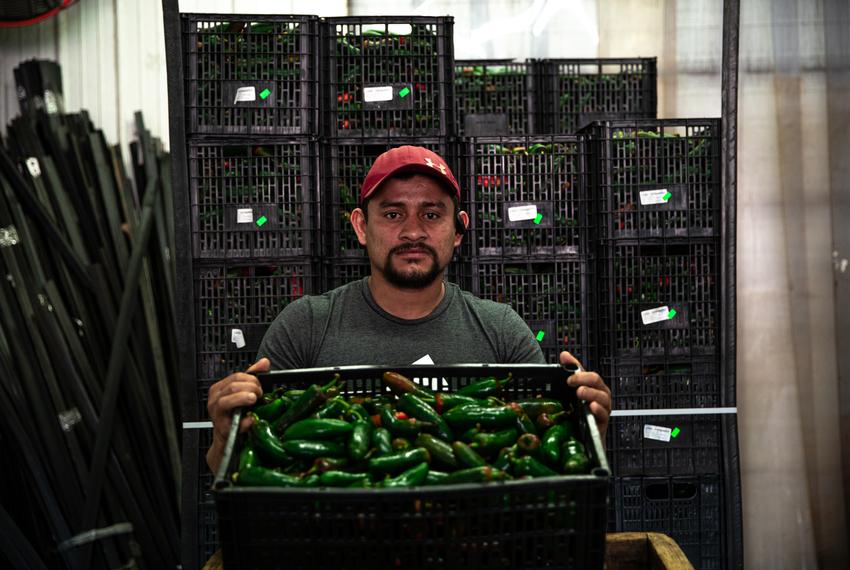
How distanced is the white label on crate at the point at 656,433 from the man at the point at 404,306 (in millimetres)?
1109

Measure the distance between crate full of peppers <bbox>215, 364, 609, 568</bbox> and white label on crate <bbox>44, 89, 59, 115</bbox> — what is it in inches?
120

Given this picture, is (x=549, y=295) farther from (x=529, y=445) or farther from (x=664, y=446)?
(x=529, y=445)

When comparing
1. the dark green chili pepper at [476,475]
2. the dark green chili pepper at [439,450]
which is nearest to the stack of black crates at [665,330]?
the dark green chili pepper at [439,450]

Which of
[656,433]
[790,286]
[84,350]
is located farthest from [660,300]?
[84,350]

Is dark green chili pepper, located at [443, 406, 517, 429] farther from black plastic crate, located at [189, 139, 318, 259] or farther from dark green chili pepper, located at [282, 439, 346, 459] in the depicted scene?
black plastic crate, located at [189, 139, 318, 259]

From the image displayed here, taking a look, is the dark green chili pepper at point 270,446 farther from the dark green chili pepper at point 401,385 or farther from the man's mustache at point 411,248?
the man's mustache at point 411,248

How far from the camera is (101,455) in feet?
12.6

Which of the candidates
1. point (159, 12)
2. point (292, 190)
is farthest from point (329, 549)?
point (159, 12)

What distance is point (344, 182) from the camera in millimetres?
3266

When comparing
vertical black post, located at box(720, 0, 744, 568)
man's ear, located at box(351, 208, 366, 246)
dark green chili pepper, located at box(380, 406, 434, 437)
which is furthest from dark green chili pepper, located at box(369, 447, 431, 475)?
vertical black post, located at box(720, 0, 744, 568)

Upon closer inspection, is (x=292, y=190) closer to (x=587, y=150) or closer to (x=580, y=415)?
(x=587, y=150)

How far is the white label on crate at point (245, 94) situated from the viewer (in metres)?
3.13

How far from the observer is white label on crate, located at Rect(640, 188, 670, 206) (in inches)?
130

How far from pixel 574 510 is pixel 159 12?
12.8 feet
